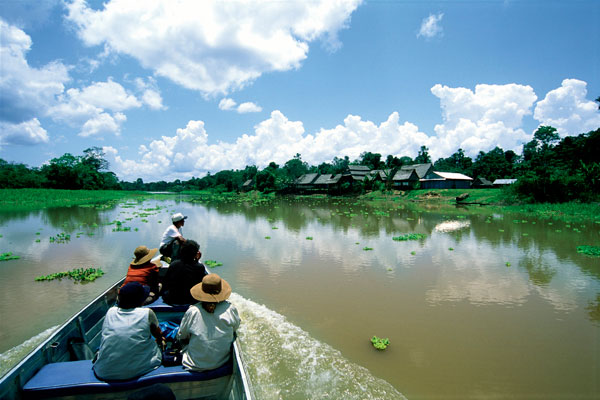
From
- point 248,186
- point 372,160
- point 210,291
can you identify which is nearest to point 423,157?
point 372,160

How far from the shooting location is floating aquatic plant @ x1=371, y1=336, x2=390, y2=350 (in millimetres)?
5602

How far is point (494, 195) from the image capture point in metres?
40.7

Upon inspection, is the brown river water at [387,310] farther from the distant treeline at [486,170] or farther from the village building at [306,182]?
the village building at [306,182]

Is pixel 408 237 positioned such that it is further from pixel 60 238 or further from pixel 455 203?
pixel 455 203

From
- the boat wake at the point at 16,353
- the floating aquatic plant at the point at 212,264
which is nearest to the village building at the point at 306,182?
the floating aquatic plant at the point at 212,264

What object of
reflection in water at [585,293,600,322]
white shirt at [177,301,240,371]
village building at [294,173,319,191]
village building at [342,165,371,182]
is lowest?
reflection in water at [585,293,600,322]

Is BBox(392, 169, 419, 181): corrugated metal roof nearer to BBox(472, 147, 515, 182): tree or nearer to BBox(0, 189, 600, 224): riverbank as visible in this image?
BBox(0, 189, 600, 224): riverbank

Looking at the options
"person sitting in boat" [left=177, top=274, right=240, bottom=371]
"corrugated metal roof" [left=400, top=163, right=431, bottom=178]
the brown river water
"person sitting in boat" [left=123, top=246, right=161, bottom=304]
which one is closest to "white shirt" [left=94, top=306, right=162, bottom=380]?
"person sitting in boat" [left=177, top=274, right=240, bottom=371]

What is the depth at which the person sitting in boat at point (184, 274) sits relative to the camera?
5.19 meters

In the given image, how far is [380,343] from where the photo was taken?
566cm

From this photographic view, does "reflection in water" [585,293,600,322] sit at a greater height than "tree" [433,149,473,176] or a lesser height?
lesser

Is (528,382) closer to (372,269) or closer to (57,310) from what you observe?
(372,269)

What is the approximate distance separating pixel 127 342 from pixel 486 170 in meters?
91.3

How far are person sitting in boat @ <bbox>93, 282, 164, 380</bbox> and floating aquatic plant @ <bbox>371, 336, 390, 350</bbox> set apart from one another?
13.2ft
